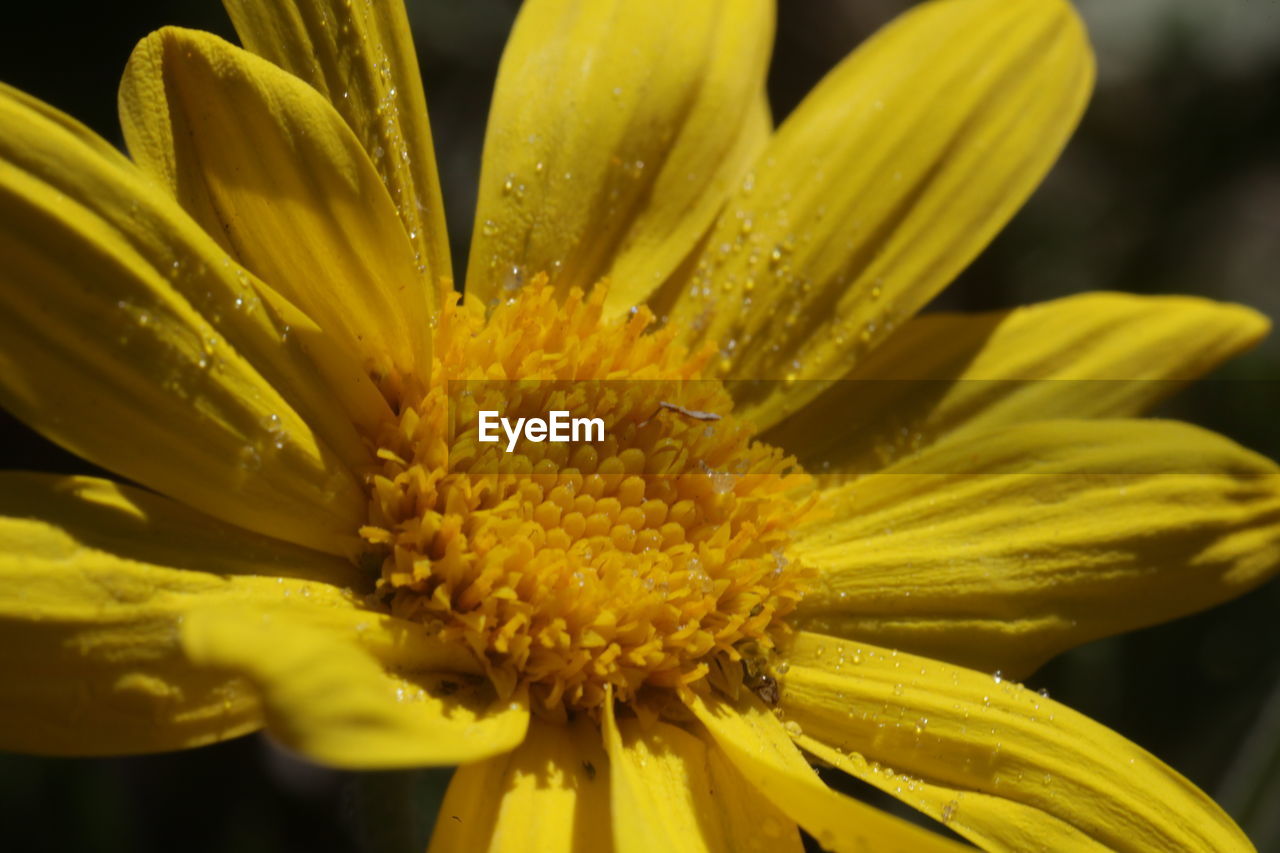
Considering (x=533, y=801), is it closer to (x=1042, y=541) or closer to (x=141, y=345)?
(x=141, y=345)

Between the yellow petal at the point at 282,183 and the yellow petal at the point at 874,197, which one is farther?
the yellow petal at the point at 874,197

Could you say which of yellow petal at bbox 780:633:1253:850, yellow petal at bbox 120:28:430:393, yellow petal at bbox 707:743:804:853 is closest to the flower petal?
yellow petal at bbox 707:743:804:853

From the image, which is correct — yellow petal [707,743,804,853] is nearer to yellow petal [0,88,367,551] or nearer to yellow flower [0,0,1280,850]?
yellow flower [0,0,1280,850]

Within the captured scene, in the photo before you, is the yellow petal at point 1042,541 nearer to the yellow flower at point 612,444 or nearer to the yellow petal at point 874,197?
the yellow flower at point 612,444

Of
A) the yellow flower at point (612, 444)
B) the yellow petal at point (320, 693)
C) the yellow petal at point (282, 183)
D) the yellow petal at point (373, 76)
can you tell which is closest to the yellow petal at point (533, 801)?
the yellow flower at point (612, 444)

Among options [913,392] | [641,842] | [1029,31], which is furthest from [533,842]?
[1029,31]

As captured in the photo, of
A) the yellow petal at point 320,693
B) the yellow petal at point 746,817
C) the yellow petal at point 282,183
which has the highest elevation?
the yellow petal at point 282,183

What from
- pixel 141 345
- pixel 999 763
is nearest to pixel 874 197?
pixel 999 763

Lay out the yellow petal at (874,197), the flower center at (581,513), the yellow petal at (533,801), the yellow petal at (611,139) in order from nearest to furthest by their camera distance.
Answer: the yellow petal at (533,801)
the flower center at (581,513)
the yellow petal at (611,139)
the yellow petal at (874,197)
